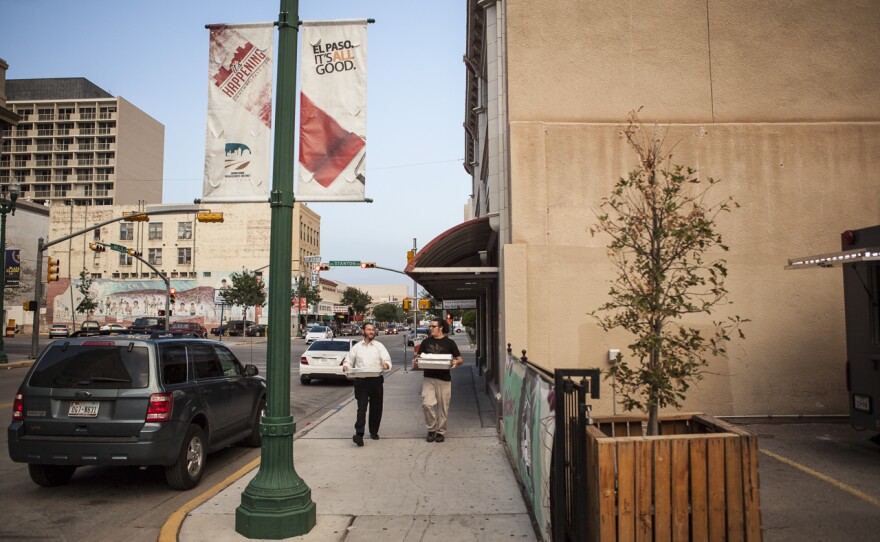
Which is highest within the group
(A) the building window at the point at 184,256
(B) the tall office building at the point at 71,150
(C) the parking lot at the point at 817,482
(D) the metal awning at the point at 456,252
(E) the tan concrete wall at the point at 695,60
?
(B) the tall office building at the point at 71,150

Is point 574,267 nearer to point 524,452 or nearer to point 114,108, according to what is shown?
point 524,452

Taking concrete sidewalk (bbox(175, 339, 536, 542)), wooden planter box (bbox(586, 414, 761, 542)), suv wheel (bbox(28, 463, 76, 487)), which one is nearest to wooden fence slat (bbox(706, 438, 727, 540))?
wooden planter box (bbox(586, 414, 761, 542))

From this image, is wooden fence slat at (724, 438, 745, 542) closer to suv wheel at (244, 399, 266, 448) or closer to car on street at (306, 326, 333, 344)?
suv wheel at (244, 399, 266, 448)

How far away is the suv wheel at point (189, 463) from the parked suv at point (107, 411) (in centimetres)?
1

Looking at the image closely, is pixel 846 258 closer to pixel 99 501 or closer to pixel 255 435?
pixel 255 435

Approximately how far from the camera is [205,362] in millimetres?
8273

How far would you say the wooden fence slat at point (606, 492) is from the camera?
13.5 feet

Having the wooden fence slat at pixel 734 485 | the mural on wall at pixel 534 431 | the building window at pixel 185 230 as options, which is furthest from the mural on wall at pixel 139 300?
the wooden fence slat at pixel 734 485

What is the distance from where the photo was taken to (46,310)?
76688 mm

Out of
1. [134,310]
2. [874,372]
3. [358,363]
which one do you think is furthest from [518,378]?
[134,310]

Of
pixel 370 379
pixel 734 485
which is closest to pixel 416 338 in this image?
pixel 370 379

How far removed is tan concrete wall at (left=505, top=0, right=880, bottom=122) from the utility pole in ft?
18.6

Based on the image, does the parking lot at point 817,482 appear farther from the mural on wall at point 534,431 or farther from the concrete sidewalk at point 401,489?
the concrete sidewalk at point 401,489

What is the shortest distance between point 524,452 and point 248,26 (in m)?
4.97
